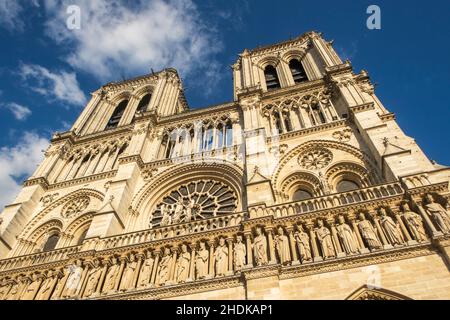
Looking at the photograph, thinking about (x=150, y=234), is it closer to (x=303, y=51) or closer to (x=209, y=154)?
(x=209, y=154)

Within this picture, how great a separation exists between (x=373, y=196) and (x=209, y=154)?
23.3 feet

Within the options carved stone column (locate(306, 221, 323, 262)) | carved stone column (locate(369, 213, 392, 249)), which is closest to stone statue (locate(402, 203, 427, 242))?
carved stone column (locate(369, 213, 392, 249))

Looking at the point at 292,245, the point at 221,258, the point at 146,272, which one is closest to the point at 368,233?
the point at 292,245

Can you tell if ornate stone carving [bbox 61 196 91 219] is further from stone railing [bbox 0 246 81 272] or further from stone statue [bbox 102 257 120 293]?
stone statue [bbox 102 257 120 293]

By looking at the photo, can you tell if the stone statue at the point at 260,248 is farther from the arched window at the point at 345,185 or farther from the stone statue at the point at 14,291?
the stone statue at the point at 14,291

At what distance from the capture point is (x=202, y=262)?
9234 mm

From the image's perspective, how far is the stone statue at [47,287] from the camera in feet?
31.9

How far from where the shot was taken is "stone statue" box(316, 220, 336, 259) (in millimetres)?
A: 8328

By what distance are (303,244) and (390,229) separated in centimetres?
213

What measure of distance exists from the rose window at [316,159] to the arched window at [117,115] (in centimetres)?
1276

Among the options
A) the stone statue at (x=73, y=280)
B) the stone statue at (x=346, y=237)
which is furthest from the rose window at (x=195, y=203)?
the stone statue at (x=346, y=237)

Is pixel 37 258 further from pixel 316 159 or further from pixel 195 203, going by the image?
pixel 316 159

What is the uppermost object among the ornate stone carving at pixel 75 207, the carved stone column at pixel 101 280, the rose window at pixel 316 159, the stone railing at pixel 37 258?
the rose window at pixel 316 159
